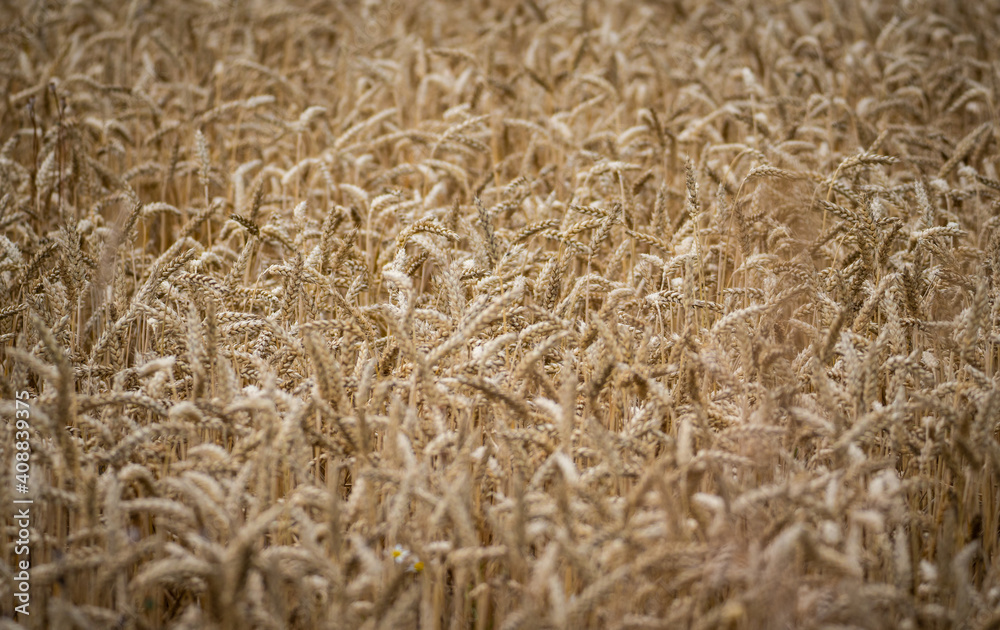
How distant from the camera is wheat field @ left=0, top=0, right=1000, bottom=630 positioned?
134cm

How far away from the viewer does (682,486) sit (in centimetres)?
149

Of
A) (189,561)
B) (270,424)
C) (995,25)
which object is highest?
(995,25)

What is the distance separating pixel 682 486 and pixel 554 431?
35 cm

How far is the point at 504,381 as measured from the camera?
1866 millimetres

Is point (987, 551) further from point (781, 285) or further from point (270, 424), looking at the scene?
point (270, 424)

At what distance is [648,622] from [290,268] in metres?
1.39

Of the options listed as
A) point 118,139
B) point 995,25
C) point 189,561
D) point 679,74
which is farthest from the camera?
point 995,25

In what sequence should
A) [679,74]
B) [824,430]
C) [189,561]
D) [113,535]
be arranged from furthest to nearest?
[679,74] < [824,430] < [113,535] < [189,561]

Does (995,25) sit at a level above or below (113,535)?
above

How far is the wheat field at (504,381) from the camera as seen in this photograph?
4.41 ft

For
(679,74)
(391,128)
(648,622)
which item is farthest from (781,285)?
(679,74)

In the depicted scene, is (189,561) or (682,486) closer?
(189,561)

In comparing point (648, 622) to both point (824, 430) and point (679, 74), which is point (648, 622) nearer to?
point (824, 430)

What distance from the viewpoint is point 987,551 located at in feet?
5.69
